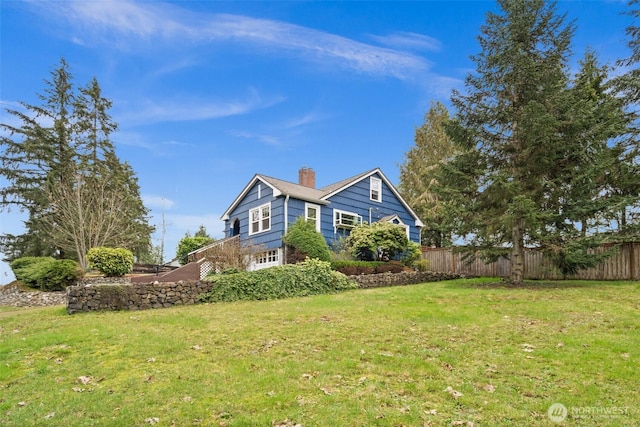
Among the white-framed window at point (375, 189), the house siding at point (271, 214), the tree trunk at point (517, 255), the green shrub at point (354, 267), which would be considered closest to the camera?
the tree trunk at point (517, 255)

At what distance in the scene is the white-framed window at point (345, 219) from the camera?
77.5ft

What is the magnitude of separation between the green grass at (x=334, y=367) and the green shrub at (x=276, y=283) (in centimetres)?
345

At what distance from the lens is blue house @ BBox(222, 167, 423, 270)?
21875mm

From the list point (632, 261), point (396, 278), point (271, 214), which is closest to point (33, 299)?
point (271, 214)

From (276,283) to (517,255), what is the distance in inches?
389

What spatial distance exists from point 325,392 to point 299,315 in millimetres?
5369

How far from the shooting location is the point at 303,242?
20094mm

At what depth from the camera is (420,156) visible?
38.2m

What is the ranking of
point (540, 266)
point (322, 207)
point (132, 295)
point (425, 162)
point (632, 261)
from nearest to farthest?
point (132, 295) → point (632, 261) → point (540, 266) → point (322, 207) → point (425, 162)

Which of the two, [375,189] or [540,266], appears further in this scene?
[375,189]

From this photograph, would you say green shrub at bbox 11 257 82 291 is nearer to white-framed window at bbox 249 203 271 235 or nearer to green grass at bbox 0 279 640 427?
green grass at bbox 0 279 640 427

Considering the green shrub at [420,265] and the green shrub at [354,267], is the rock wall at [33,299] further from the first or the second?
the green shrub at [420,265]

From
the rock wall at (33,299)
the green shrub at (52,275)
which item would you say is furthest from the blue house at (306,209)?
the rock wall at (33,299)

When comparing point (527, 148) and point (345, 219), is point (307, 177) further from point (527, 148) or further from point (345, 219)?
point (527, 148)
